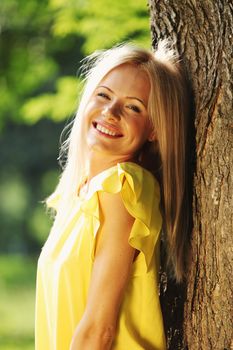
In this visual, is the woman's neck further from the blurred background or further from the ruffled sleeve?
the blurred background

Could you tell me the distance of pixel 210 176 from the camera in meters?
2.85

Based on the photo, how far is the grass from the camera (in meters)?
12.0

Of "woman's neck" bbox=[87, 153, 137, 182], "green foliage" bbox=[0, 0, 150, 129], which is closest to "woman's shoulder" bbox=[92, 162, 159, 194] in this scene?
"woman's neck" bbox=[87, 153, 137, 182]

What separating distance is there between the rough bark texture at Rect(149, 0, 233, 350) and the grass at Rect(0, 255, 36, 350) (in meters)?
8.33

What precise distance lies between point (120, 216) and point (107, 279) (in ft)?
0.72

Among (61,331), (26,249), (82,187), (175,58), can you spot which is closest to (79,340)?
(61,331)

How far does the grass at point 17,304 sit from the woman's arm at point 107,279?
836 centimetres

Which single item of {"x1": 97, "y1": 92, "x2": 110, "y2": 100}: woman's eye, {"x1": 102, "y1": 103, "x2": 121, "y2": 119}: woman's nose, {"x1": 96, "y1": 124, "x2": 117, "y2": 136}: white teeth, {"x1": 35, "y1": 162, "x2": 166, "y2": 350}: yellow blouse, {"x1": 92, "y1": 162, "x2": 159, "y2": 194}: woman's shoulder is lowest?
{"x1": 35, "y1": 162, "x2": 166, "y2": 350}: yellow blouse

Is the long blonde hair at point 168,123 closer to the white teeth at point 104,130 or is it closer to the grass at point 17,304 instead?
the white teeth at point 104,130

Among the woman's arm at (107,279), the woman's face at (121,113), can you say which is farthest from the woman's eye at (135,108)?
the woman's arm at (107,279)

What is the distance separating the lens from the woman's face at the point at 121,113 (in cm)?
302

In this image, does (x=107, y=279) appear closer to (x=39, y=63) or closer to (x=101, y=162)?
(x=101, y=162)

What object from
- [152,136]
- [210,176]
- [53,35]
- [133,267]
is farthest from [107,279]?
[53,35]

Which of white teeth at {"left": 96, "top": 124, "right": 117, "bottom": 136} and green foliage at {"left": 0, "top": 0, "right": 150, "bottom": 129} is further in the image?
green foliage at {"left": 0, "top": 0, "right": 150, "bottom": 129}
